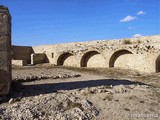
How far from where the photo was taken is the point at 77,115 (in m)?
8.01

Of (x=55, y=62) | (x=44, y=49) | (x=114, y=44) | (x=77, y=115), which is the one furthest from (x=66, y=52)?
(x=77, y=115)

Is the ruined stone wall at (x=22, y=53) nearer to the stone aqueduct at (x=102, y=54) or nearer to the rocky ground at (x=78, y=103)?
the stone aqueduct at (x=102, y=54)

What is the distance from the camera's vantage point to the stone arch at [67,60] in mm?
26547

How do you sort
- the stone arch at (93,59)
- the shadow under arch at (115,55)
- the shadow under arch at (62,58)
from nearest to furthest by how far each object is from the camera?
the shadow under arch at (115,55), the stone arch at (93,59), the shadow under arch at (62,58)

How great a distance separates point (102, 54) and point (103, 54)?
0.44ft

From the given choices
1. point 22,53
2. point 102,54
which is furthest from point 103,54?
point 22,53

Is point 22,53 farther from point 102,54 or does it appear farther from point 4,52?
point 4,52

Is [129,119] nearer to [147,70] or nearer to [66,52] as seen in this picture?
[147,70]

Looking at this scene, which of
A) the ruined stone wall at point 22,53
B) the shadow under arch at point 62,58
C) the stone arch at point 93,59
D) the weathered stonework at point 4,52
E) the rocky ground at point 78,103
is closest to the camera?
the rocky ground at point 78,103

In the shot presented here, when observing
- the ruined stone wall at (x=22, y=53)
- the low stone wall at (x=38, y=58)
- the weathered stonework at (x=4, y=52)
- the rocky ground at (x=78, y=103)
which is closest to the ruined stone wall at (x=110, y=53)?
the low stone wall at (x=38, y=58)

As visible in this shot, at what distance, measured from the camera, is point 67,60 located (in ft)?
89.5

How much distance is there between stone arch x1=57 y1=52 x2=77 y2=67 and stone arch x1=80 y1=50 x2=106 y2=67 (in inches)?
45.6

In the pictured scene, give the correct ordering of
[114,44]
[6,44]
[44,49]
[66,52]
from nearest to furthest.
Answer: [6,44]
[114,44]
[66,52]
[44,49]

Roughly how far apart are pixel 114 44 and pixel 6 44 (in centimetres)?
1515
